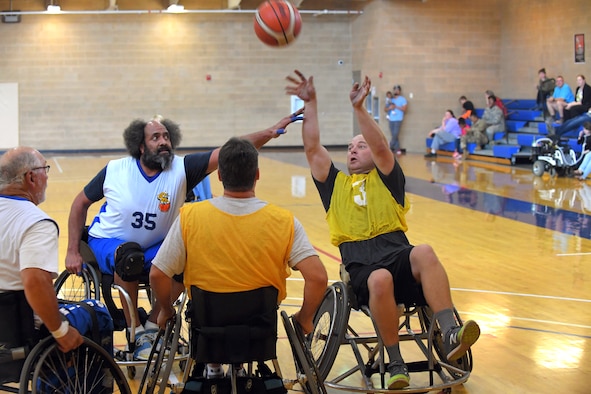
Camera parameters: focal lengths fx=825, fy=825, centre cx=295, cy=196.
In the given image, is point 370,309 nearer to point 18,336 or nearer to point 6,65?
point 18,336

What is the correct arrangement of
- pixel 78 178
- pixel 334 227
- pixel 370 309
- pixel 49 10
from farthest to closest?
pixel 49 10
pixel 78 178
pixel 334 227
pixel 370 309

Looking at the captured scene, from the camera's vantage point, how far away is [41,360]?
267 centimetres

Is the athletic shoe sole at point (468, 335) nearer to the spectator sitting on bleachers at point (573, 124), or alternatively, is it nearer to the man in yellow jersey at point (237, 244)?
the man in yellow jersey at point (237, 244)

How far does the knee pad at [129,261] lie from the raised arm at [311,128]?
87cm

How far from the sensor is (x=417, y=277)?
346cm

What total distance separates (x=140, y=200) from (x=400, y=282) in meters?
1.30

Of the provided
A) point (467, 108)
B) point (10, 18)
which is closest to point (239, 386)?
point (467, 108)

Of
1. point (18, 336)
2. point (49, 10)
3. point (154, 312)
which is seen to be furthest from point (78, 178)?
point (18, 336)

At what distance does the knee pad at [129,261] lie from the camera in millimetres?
3576

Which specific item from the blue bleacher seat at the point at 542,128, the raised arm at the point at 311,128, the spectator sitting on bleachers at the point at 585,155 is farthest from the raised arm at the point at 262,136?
the blue bleacher seat at the point at 542,128

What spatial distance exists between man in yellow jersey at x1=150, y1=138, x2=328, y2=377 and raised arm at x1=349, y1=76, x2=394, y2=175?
98cm

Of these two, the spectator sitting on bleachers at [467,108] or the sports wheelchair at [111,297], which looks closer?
the sports wheelchair at [111,297]

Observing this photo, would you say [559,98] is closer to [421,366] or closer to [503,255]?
[503,255]

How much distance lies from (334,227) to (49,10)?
16.6 meters
